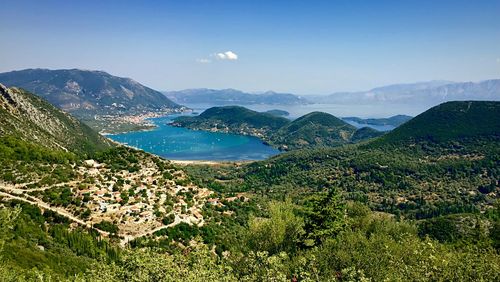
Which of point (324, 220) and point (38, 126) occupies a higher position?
point (38, 126)

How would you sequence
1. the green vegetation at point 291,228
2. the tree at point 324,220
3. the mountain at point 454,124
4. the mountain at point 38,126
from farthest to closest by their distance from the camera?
the mountain at point 454,124, the mountain at point 38,126, the tree at point 324,220, the green vegetation at point 291,228

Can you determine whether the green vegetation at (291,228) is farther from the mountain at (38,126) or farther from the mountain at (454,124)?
the mountain at (38,126)

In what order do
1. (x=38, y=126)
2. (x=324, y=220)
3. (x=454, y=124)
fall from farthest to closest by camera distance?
(x=454, y=124), (x=38, y=126), (x=324, y=220)

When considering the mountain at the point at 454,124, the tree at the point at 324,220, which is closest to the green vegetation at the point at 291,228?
the tree at the point at 324,220

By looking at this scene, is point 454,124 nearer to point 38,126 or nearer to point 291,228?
point 291,228

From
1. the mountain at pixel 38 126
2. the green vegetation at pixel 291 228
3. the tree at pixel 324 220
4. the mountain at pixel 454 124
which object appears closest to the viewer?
the green vegetation at pixel 291 228

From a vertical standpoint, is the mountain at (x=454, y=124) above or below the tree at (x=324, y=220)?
above

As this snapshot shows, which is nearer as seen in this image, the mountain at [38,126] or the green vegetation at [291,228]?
the green vegetation at [291,228]

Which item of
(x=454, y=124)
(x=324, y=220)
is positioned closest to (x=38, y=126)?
(x=324, y=220)
